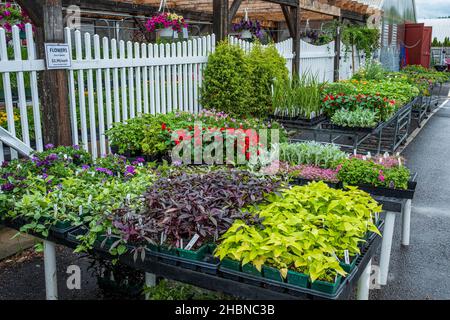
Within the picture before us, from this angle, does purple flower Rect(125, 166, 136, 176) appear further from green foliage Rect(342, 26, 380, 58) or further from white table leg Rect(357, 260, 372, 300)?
green foliage Rect(342, 26, 380, 58)

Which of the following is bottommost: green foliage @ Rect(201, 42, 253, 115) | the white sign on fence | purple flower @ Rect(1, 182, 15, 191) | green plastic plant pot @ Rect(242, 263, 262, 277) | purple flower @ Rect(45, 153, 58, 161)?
green plastic plant pot @ Rect(242, 263, 262, 277)

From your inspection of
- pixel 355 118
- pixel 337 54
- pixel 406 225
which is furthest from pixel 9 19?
pixel 337 54

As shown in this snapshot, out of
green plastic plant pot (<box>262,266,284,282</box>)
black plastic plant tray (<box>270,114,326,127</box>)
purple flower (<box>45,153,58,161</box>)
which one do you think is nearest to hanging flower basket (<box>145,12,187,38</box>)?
black plastic plant tray (<box>270,114,326,127</box>)

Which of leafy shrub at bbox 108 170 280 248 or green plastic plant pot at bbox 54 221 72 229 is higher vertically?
leafy shrub at bbox 108 170 280 248

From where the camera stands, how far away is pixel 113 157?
3.97 m

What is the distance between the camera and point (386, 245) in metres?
3.63

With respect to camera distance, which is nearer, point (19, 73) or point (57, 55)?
point (19, 73)

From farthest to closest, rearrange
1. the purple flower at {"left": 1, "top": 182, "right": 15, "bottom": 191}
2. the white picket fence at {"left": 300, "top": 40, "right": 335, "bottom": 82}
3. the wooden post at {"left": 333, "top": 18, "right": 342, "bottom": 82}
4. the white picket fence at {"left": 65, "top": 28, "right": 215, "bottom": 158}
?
the wooden post at {"left": 333, "top": 18, "right": 342, "bottom": 82}
the white picket fence at {"left": 300, "top": 40, "right": 335, "bottom": 82}
the white picket fence at {"left": 65, "top": 28, "right": 215, "bottom": 158}
the purple flower at {"left": 1, "top": 182, "right": 15, "bottom": 191}

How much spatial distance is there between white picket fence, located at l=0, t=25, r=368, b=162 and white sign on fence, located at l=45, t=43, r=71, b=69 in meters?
0.09

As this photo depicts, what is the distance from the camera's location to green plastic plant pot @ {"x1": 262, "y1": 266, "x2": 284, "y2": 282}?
2.18 metres

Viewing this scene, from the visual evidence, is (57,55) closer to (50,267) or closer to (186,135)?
(186,135)

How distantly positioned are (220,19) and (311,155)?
11.7ft

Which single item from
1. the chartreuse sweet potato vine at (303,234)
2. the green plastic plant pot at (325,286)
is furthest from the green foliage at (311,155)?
the green plastic plant pot at (325,286)

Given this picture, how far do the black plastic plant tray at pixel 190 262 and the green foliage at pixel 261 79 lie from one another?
496 centimetres
